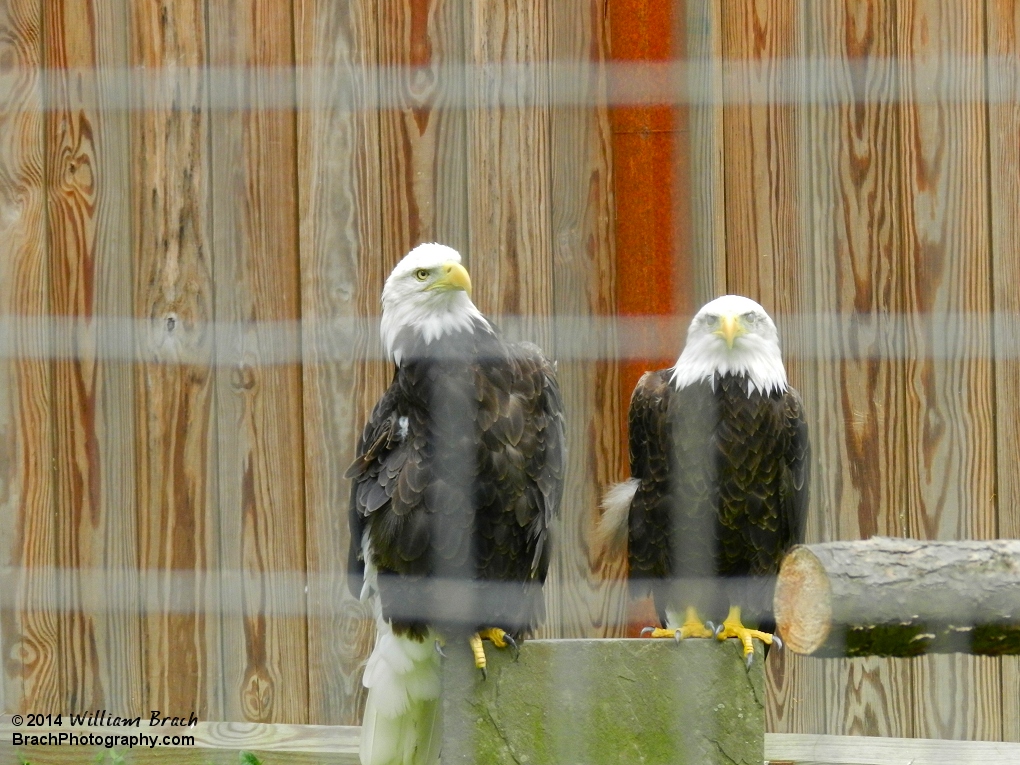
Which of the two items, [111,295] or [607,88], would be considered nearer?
[607,88]

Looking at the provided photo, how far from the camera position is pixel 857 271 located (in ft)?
7.26

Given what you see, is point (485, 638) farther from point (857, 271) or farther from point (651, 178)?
point (857, 271)

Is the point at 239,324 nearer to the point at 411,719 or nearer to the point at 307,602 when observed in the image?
the point at 307,602

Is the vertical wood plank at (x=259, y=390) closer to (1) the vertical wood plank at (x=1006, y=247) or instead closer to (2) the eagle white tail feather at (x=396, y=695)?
(2) the eagle white tail feather at (x=396, y=695)

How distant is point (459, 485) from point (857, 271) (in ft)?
2.77

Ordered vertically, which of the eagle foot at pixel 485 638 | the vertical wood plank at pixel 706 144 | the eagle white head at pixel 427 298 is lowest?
the eagle foot at pixel 485 638

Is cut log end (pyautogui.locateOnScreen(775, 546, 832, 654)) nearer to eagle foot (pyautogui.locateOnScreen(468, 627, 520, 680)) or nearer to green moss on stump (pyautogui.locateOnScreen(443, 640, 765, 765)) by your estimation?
green moss on stump (pyautogui.locateOnScreen(443, 640, 765, 765))

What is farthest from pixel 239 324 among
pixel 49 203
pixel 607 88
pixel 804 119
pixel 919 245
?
pixel 919 245

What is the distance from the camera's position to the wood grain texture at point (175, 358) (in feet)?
7.00

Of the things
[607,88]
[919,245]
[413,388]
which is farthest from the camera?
[919,245]

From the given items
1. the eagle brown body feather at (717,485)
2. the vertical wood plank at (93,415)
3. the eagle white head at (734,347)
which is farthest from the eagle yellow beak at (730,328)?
the vertical wood plank at (93,415)

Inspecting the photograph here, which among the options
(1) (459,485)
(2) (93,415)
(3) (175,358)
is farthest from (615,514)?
(2) (93,415)

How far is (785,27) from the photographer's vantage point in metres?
2.08

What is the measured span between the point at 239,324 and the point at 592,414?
0.67 meters
